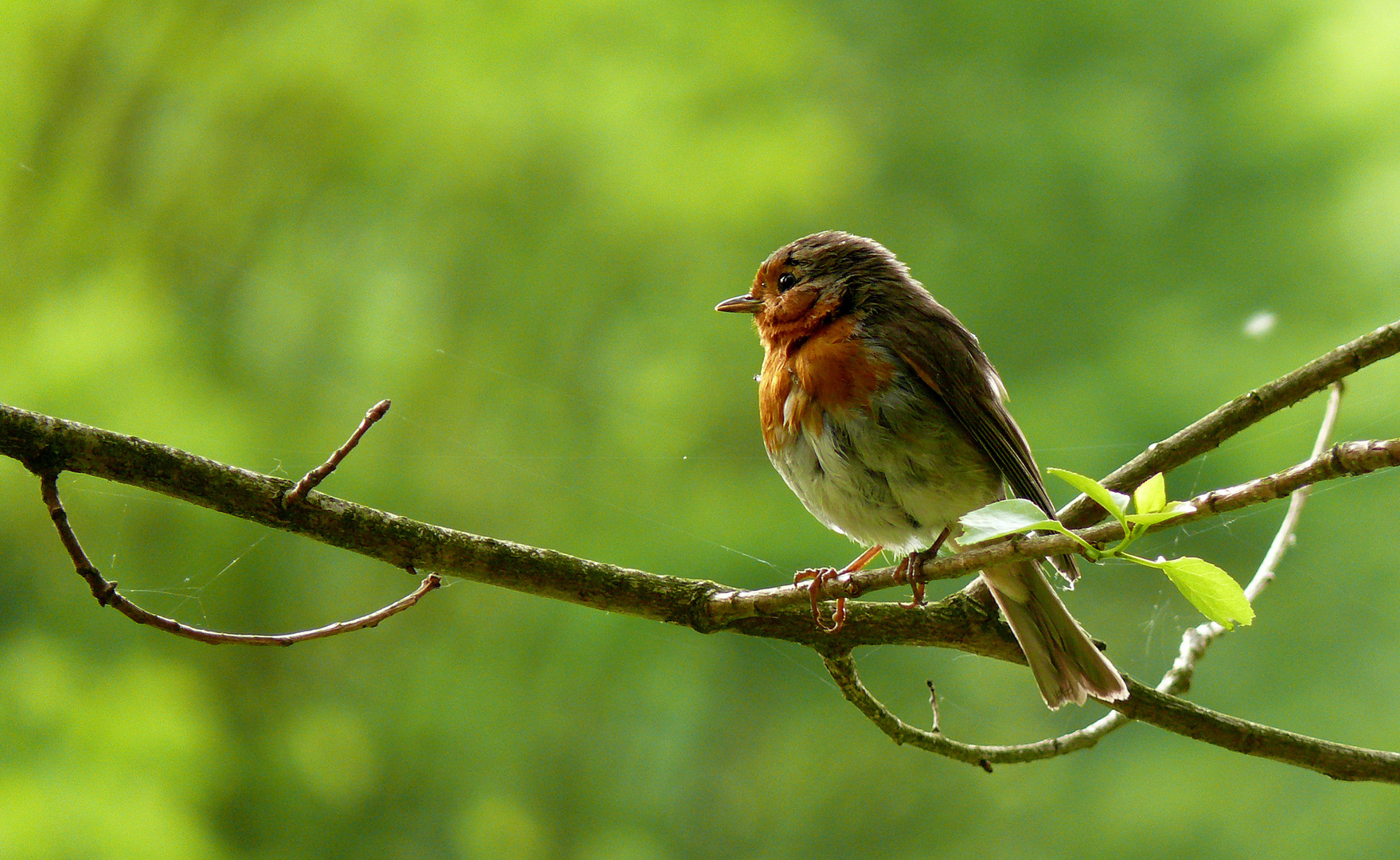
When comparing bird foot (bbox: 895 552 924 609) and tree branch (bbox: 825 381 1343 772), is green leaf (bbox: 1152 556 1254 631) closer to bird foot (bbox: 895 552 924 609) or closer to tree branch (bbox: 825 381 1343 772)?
bird foot (bbox: 895 552 924 609)

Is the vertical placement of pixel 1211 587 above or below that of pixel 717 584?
above

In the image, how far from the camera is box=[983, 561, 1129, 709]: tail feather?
5.07 feet

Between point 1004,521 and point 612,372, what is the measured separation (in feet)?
6.50

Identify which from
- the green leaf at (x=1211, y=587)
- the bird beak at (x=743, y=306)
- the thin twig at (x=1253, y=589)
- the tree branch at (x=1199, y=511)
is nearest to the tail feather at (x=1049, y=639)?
the thin twig at (x=1253, y=589)

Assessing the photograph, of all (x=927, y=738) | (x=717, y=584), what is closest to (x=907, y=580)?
(x=717, y=584)

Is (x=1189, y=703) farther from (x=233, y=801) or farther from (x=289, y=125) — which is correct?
(x=289, y=125)

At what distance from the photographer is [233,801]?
7.46ft

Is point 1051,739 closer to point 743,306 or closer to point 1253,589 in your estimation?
point 1253,589

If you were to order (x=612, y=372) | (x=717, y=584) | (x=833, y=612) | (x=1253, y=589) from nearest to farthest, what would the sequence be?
1. (x=717, y=584)
2. (x=833, y=612)
3. (x=1253, y=589)
4. (x=612, y=372)

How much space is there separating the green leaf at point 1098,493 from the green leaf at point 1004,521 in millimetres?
30

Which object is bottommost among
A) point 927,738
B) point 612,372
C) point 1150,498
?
point 612,372

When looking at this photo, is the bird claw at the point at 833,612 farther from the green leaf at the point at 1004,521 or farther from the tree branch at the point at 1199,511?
the green leaf at the point at 1004,521

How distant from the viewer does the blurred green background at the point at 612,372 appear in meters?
2.32

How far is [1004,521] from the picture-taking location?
748 mm
